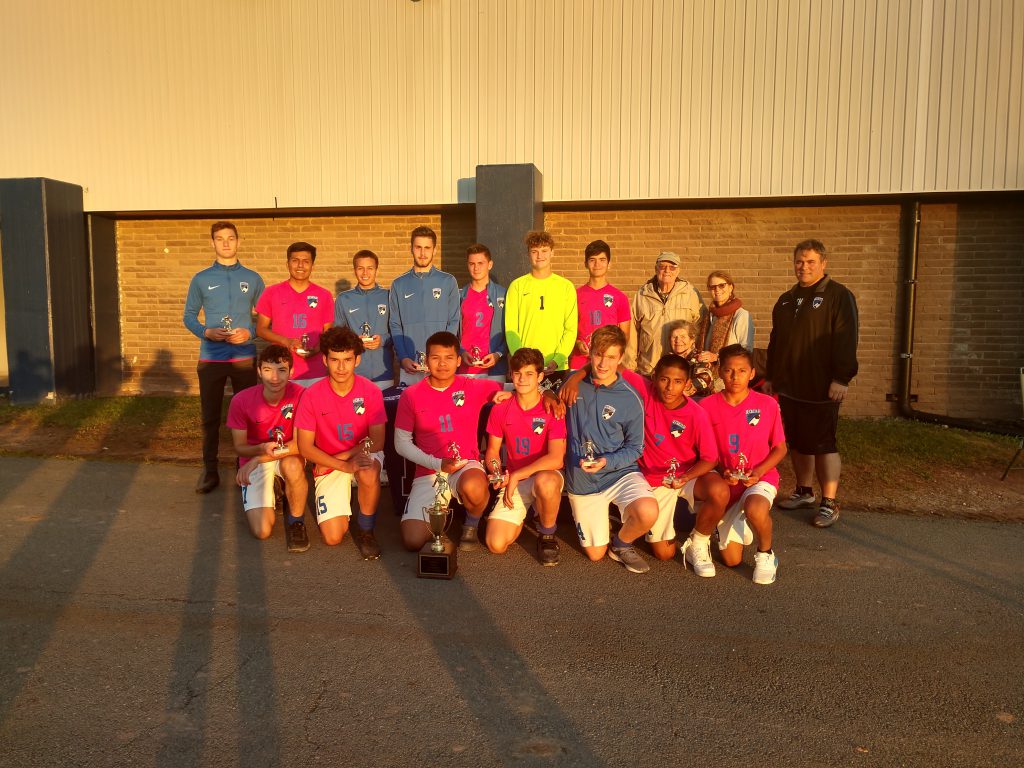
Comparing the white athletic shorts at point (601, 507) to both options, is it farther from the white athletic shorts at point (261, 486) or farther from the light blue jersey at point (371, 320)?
the light blue jersey at point (371, 320)

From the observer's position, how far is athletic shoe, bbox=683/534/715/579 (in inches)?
190

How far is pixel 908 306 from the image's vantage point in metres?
9.87

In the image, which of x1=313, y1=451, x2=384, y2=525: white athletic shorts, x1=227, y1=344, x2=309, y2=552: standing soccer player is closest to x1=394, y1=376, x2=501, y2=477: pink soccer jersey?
x1=313, y1=451, x2=384, y2=525: white athletic shorts

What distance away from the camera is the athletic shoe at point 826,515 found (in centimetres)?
579

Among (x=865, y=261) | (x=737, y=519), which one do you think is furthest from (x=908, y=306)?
(x=737, y=519)

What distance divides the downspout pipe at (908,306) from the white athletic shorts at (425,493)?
6.89 metres

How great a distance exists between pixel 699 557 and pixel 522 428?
4.64 ft

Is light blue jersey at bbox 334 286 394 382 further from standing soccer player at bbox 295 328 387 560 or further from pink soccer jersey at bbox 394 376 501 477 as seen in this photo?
pink soccer jersey at bbox 394 376 501 477

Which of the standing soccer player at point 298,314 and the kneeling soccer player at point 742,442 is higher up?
the standing soccer player at point 298,314

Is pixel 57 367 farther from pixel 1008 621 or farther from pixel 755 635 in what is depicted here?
pixel 1008 621

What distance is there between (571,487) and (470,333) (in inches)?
82.2

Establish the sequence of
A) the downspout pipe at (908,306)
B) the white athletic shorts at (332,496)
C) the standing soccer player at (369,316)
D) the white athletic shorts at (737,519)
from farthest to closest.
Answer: the downspout pipe at (908,306) < the standing soccer player at (369,316) < the white athletic shorts at (332,496) < the white athletic shorts at (737,519)

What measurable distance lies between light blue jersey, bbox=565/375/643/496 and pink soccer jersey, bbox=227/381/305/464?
205cm

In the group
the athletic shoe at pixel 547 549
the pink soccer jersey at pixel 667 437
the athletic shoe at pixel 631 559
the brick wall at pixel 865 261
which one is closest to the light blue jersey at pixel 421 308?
the pink soccer jersey at pixel 667 437
